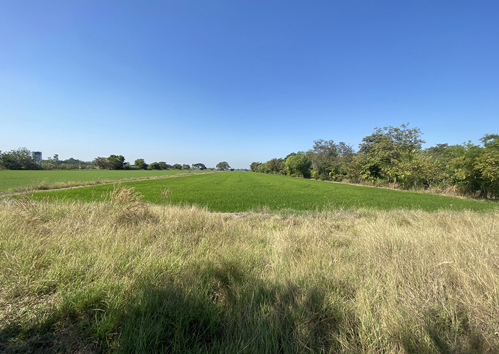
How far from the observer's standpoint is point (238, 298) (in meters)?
2.04

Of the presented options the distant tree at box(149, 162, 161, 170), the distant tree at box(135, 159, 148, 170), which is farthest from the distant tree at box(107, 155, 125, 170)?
the distant tree at box(149, 162, 161, 170)

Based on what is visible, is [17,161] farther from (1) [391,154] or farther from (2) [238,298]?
(1) [391,154]

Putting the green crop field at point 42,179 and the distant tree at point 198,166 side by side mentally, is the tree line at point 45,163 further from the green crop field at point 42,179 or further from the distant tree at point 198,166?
the distant tree at point 198,166

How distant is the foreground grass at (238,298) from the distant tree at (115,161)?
110912mm

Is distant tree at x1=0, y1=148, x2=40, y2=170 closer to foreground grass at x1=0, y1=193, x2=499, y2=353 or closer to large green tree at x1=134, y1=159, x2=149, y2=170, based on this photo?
large green tree at x1=134, y1=159, x2=149, y2=170

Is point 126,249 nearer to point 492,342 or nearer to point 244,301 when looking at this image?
point 244,301

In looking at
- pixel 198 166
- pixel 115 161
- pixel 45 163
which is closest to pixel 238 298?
pixel 45 163

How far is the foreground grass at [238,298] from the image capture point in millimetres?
1533

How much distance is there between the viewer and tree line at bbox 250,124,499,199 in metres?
17.8

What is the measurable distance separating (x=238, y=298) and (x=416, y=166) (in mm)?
33274

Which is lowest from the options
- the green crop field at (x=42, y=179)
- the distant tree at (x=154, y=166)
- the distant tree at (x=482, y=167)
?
the green crop field at (x=42, y=179)

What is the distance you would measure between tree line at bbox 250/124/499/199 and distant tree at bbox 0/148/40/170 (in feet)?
330

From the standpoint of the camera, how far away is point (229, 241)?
399 centimetres

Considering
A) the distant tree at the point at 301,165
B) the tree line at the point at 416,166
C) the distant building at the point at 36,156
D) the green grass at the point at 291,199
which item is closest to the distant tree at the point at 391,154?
the tree line at the point at 416,166
